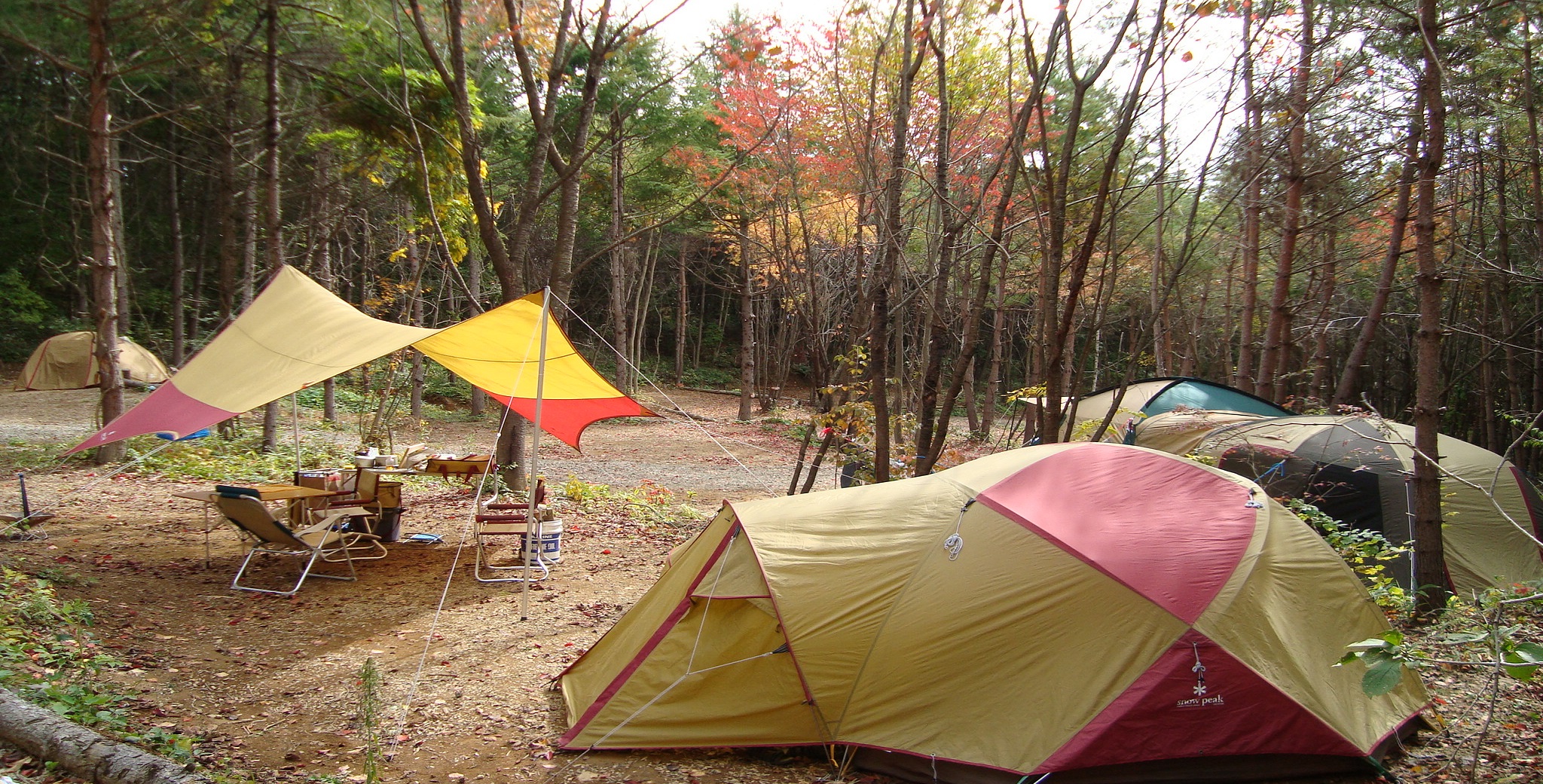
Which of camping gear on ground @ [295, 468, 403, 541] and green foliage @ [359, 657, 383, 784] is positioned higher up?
camping gear on ground @ [295, 468, 403, 541]

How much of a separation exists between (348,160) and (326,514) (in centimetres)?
676

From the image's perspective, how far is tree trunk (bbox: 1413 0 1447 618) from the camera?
451 cm

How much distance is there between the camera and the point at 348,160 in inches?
449

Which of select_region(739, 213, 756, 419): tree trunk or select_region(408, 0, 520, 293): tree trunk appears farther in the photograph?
select_region(739, 213, 756, 419): tree trunk

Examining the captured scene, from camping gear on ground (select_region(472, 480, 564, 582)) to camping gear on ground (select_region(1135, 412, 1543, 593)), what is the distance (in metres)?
5.31

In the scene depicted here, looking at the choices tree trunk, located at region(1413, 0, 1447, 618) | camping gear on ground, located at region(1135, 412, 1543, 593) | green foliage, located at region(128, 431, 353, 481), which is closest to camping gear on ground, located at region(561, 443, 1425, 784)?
tree trunk, located at region(1413, 0, 1447, 618)

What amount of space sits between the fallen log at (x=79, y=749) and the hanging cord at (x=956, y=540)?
2786 mm

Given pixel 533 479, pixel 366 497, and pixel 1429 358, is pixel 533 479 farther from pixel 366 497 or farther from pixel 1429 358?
pixel 1429 358

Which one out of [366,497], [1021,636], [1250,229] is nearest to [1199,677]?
[1021,636]

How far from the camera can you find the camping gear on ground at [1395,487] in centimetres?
611

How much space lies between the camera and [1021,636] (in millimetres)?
3477

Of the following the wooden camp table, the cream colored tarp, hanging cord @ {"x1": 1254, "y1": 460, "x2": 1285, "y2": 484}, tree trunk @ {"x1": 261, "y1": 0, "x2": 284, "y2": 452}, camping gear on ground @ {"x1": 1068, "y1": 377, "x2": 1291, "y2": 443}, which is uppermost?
tree trunk @ {"x1": 261, "y1": 0, "x2": 284, "y2": 452}

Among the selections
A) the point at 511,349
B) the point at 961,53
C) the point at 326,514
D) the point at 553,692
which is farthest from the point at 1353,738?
the point at 961,53

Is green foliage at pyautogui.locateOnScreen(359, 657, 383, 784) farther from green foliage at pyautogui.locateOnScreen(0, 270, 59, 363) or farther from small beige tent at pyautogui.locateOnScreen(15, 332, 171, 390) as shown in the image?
Result: green foliage at pyautogui.locateOnScreen(0, 270, 59, 363)
